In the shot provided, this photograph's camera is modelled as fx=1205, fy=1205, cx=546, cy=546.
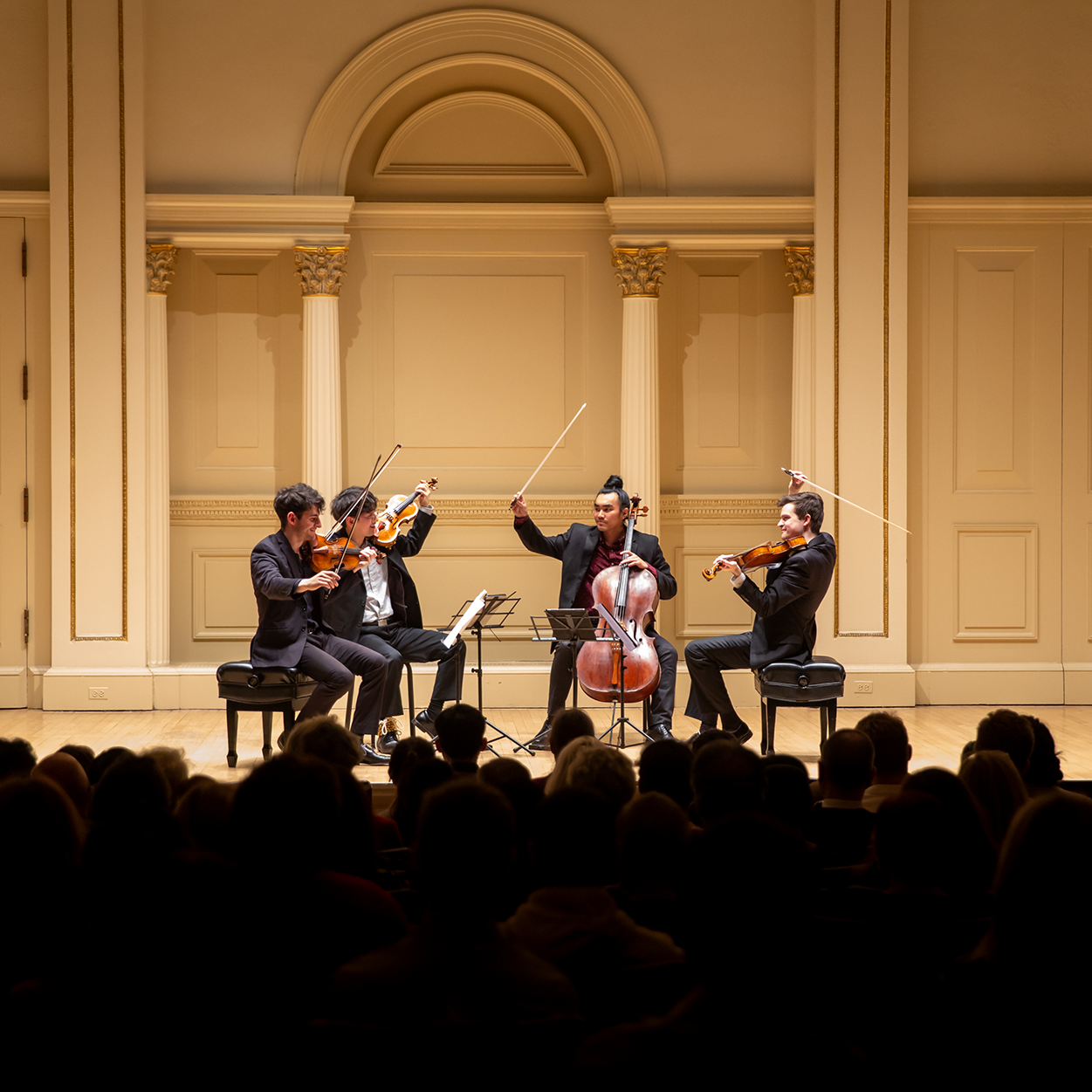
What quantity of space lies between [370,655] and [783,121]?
4375mm

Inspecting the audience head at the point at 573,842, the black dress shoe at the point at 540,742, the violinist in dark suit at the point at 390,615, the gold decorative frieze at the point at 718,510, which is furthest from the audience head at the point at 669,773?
the gold decorative frieze at the point at 718,510

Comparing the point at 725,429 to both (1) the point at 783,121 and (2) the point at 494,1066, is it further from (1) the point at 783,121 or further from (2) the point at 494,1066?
(2) the point at 494,1066

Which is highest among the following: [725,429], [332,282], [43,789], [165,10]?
[165,10]

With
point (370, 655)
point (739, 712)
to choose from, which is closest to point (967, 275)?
point (739, 712)

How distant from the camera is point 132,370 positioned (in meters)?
7.54

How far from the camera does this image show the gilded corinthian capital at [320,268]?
7.68 m

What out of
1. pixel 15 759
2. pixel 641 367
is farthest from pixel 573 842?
pixel 641 367

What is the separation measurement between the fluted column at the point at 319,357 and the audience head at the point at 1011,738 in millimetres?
5111

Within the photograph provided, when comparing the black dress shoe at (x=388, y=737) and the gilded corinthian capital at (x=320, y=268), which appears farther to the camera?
the gilded corinthian capital at (x=320, y=268)

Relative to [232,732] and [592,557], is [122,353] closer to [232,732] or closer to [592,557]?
[232,732]

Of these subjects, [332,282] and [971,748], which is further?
[332,282]

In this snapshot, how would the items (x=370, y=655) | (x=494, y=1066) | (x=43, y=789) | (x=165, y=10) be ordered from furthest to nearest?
(x=165, y=10) → (x=370, y=655) → (x=43, y=789) → (x=494, y=1066)

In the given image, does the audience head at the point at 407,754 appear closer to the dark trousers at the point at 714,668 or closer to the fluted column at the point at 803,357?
the dark trousers at the point at 714,668

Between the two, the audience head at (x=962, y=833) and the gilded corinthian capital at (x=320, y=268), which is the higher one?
the gilded corinthian capital at (x=320, y=268)
